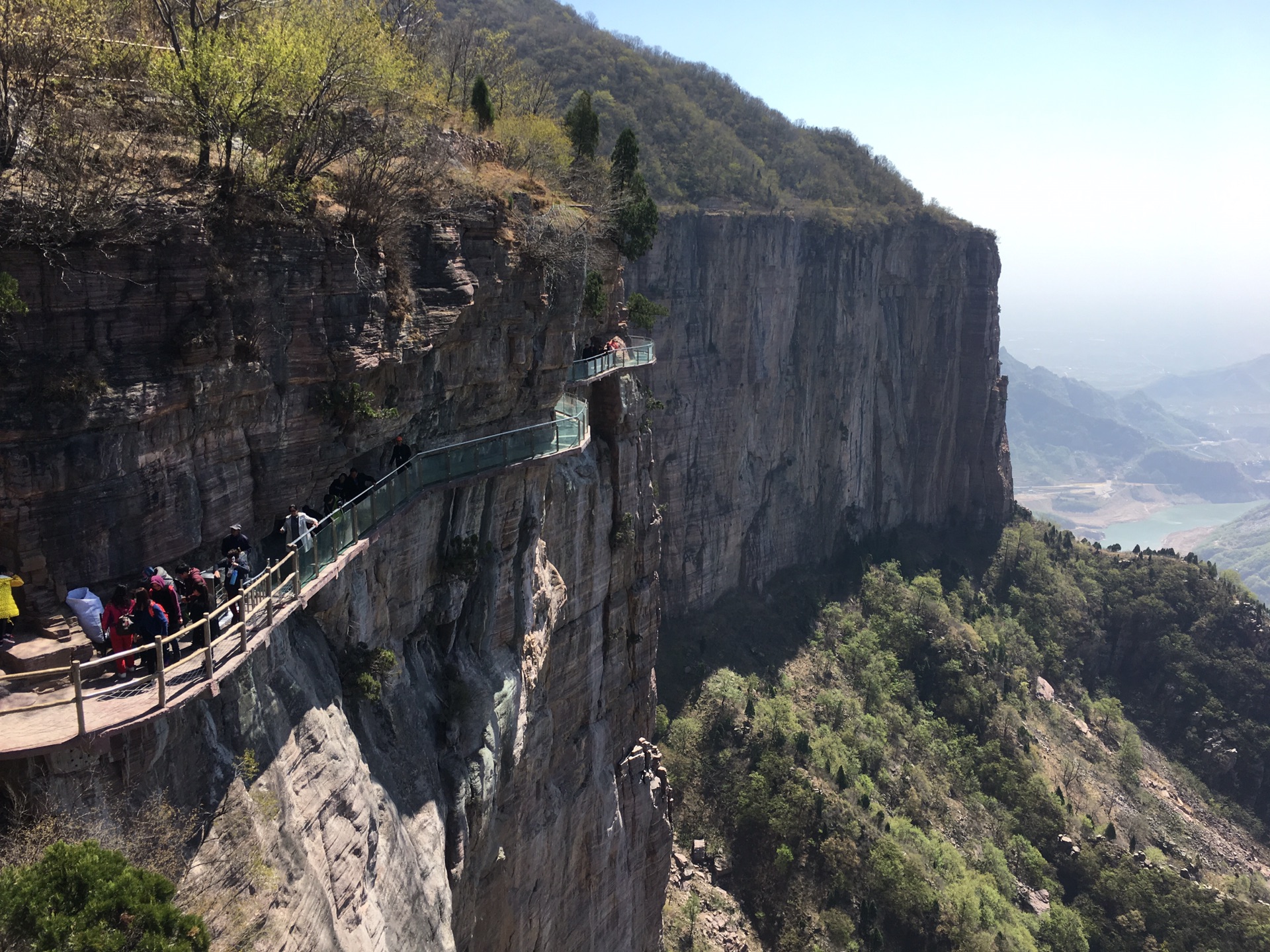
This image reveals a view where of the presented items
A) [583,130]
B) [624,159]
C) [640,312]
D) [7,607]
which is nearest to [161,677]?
[7,607]

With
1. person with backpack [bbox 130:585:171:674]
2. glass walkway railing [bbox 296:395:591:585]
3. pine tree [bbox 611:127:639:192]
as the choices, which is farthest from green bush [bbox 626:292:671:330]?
person with backpack [bbox 130:585:171:674]

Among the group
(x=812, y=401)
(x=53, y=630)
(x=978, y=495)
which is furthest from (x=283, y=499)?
(x=978, y=495)

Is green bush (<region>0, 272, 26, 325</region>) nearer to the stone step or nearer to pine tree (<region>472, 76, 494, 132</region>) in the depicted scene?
the stone step

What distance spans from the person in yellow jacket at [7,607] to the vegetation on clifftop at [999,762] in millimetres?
40014

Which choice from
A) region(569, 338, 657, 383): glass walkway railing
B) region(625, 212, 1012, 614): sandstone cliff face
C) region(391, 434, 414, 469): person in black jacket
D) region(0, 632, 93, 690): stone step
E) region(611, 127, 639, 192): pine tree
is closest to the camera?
region(0, 632, 93, 690): stone step

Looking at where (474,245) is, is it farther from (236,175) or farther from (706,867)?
(706,867)

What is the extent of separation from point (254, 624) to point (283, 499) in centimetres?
371

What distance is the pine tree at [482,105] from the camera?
26.9 m

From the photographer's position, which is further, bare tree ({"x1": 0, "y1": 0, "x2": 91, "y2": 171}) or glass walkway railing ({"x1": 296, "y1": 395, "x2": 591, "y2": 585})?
glass walkway railing ({"x1": 296, "y1": 395, "x2": 591, "y2": 585})

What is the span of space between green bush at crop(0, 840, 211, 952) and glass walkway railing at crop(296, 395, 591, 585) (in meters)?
5.75

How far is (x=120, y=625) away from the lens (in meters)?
11.9

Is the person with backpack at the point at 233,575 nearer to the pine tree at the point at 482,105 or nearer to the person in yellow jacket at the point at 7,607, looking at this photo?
the person in yellow jacket at the point at 7,607

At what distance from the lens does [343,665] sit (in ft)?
52.9

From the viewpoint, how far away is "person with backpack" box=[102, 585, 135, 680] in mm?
11672
